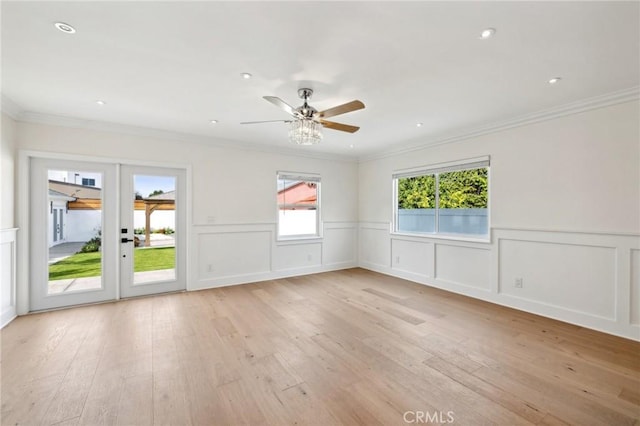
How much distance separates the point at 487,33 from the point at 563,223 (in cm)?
267

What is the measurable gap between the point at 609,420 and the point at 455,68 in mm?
2788

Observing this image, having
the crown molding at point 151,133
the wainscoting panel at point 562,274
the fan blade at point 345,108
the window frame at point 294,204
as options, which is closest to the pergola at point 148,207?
the crown molding at point 151,133

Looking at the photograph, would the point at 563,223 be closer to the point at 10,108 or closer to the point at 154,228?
the point at 154,228

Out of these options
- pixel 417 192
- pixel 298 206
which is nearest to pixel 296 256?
pixel 298 206

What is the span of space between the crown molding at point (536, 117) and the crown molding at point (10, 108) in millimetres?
5557

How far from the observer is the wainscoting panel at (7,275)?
10.5ft

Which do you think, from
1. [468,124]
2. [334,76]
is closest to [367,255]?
[468,124]

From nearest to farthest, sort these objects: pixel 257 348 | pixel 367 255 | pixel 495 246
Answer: pixel 257 348, pixel 495 246, pixel 367 255

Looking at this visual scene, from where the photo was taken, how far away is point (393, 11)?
69.1 inches

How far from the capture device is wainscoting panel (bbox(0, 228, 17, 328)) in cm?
319

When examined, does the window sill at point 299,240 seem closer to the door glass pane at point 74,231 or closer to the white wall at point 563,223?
the white wall at point 563,223

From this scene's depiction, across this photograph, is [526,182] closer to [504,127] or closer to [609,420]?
[504,127]

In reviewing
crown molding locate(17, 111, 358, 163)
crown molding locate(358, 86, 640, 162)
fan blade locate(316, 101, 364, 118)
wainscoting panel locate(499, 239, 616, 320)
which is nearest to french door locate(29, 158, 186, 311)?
crown molding locate(17, 111, 358, 163)

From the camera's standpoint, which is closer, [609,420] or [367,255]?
[609,420]
